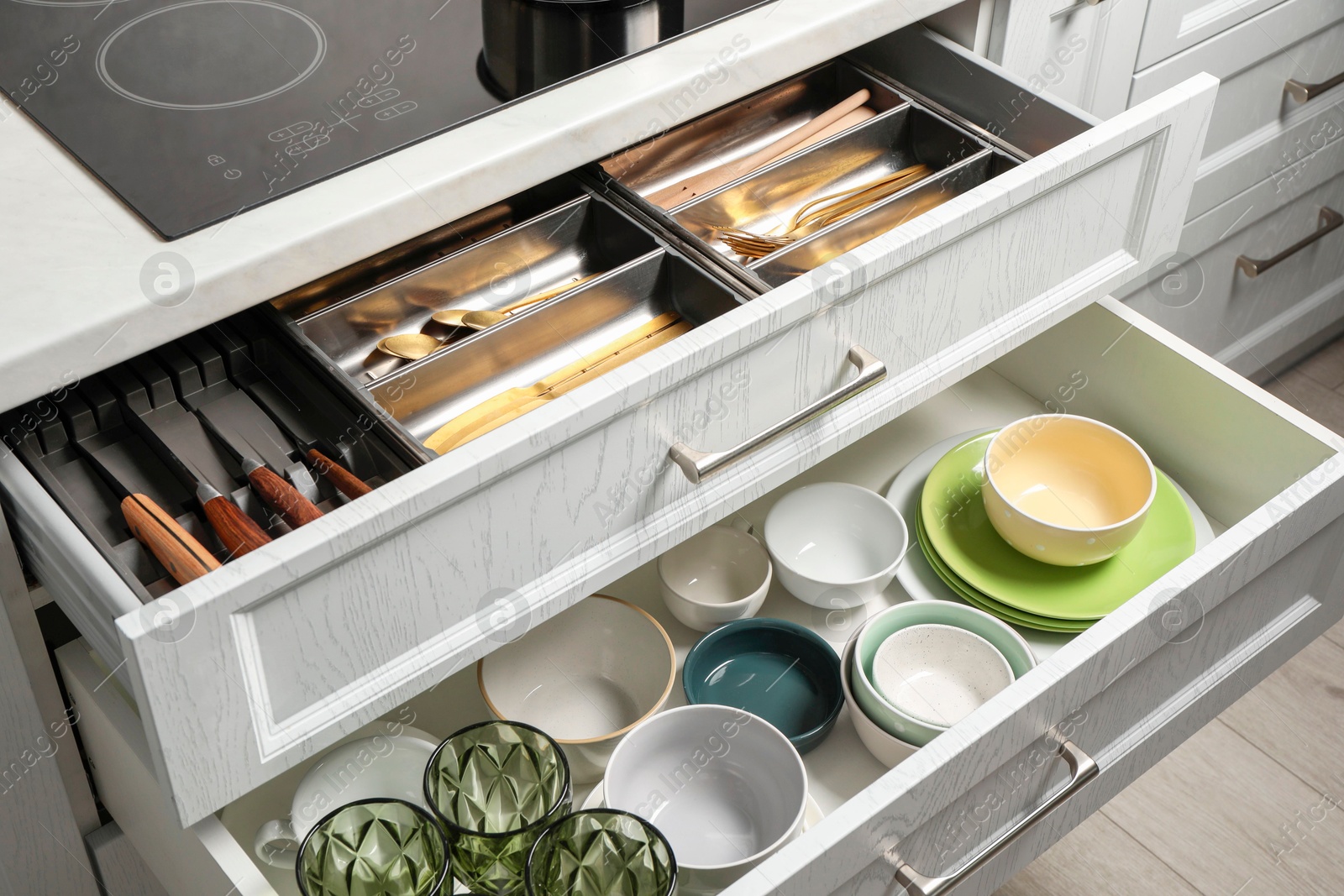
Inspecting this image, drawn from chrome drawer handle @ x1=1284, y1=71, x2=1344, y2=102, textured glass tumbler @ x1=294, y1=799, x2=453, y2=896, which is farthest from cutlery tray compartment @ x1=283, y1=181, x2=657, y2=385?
chrome drawer handle @ x1=1284, y1=71, x2=1344, y2=102

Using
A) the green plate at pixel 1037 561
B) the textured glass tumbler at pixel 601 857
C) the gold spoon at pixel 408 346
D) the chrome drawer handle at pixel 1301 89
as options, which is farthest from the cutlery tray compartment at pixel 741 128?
the chrome drawer handle at pixel 1301 89

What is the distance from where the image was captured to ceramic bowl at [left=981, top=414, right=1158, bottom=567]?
1.08 m

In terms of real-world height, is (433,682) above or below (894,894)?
above

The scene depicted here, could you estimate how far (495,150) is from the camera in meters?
0.86

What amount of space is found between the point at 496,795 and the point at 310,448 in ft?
0.91

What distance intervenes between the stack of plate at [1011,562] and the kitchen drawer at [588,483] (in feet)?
0.58

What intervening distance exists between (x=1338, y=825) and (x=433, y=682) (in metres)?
1.16

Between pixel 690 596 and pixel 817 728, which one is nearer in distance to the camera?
pixel 817 728

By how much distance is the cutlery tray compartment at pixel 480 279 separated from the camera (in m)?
0.98

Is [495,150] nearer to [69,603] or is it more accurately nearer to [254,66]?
[254,66]

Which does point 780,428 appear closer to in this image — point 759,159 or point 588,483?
point 588,483

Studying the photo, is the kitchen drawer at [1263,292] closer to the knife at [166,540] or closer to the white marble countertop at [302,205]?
the white marble countertop at [302,205]

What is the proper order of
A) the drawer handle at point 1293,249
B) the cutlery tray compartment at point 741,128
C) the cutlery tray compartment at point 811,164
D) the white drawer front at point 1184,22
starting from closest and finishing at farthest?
the cutlery tray compartment at point 811,164, the cutlery tray compartment at point 741,128, the white drawer front at point 1184,22, the drawer handle at point 1293,249

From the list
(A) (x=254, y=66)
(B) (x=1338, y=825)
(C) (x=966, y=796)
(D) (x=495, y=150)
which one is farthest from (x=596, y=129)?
(B) (x=1338, y=825)
